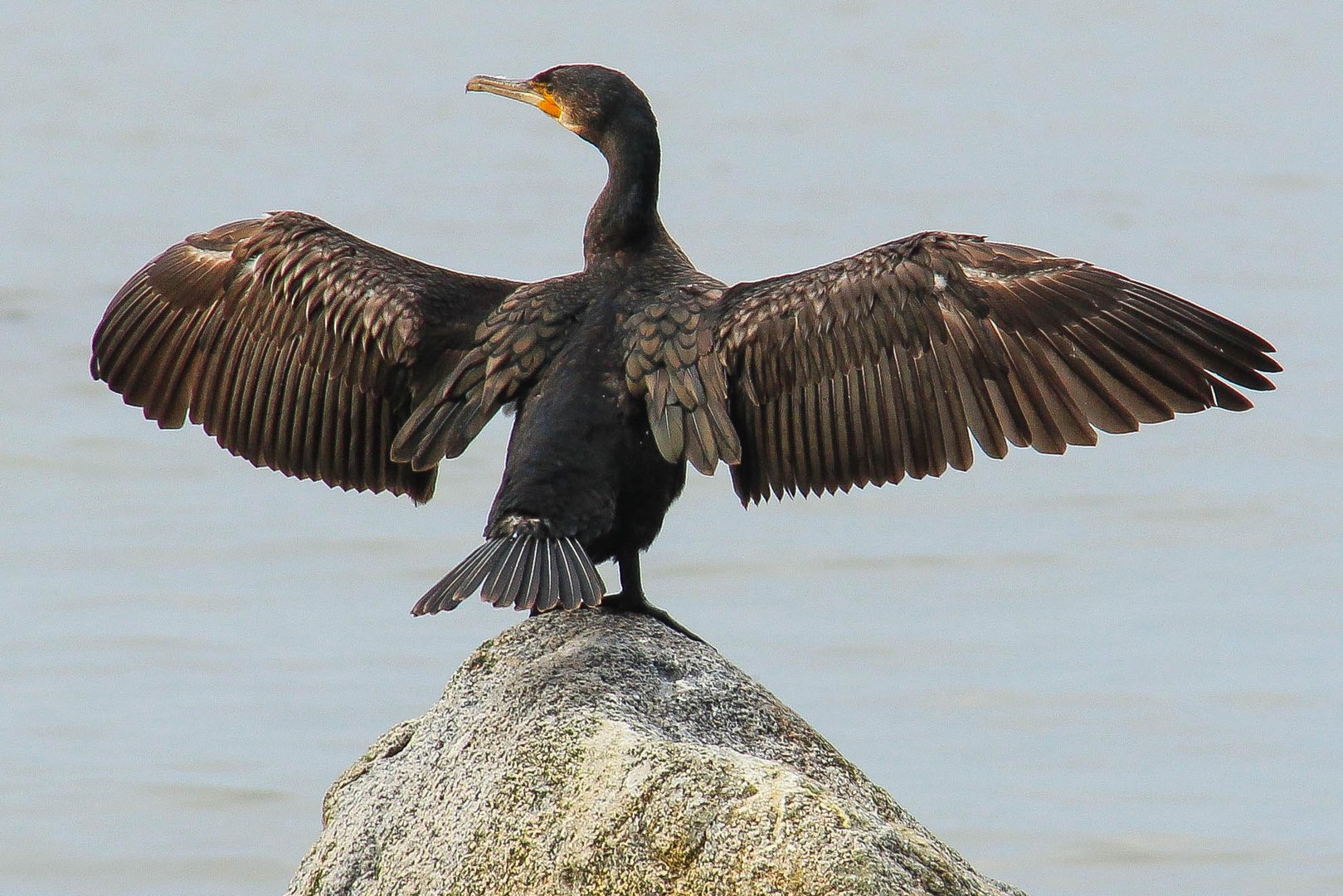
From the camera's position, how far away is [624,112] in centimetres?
602

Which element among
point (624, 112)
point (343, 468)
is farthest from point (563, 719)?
point (624, 112)

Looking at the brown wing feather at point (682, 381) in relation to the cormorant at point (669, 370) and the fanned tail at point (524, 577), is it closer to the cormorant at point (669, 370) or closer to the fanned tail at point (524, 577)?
the cormorant at point (669, 370)

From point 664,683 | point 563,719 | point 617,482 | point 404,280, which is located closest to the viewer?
point 563,719

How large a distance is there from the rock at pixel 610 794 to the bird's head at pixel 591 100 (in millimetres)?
1861

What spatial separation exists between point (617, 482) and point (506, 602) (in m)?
0.73

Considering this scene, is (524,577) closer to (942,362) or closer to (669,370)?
(669,370)

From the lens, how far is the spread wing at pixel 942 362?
5.18 meters

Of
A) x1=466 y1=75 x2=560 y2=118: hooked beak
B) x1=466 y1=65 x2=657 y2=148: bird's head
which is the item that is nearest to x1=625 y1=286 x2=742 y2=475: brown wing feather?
x1=466 y1=65 x2=657 y2=148: bird's head

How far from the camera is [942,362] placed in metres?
5.28

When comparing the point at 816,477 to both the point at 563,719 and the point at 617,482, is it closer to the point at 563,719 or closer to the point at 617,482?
the point at 617,482

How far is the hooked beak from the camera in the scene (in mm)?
6348

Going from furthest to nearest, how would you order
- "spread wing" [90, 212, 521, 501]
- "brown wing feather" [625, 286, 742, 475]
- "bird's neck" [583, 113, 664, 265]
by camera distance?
"bird's neck" [583, 113, 664, 265]
"spread wing" [90, 212, 521, 501]
"brown wing feather" [625, 286, 742, 475]

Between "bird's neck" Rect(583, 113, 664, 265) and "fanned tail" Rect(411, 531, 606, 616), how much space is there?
134 cm

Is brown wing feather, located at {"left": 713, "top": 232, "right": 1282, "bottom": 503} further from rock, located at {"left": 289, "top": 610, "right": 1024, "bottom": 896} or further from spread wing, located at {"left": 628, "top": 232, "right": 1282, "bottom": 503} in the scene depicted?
rock, located at {"left": 289, "top": 610, "right": 1024, "bottom": 896}
